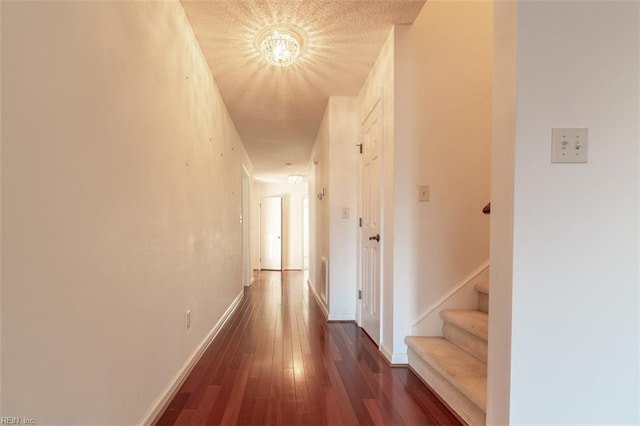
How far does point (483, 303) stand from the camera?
85.8 inches

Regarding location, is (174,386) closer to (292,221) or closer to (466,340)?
(466,340)

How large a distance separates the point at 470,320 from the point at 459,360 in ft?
0.86

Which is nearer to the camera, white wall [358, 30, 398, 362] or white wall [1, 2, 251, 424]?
white wall [1, 2, 251, 424]

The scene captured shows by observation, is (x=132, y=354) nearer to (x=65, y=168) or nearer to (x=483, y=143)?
(x=65, y=168)

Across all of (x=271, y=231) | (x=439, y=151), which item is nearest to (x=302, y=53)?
(x=439, y=151)

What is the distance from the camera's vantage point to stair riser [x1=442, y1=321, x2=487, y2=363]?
71.3 inches

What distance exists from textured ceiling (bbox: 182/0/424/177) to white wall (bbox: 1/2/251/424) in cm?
31

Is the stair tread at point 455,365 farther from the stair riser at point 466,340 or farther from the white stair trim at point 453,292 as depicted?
the white stair trim at point 453,292

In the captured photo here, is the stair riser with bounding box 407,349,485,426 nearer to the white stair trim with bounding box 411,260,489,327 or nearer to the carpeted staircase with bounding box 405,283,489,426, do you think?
the carpeted staircase with bounding box 405,283,489,426

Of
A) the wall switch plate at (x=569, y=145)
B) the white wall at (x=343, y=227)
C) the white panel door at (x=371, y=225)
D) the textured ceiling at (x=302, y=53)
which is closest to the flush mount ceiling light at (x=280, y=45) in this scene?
the textured ceiling at (x=302, y=53)

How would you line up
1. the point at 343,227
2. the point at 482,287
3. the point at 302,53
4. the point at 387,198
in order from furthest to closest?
the point at 343,227 → the point at 302,53 → the point at 387,198 → the point at 482,287

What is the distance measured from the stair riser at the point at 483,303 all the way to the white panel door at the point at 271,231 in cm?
613

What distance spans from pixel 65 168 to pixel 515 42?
151cm

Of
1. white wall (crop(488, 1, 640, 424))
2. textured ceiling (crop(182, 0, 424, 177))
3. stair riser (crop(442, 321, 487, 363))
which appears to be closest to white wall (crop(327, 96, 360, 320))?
textured ceiling (crop(182, 0, 424, 177))
